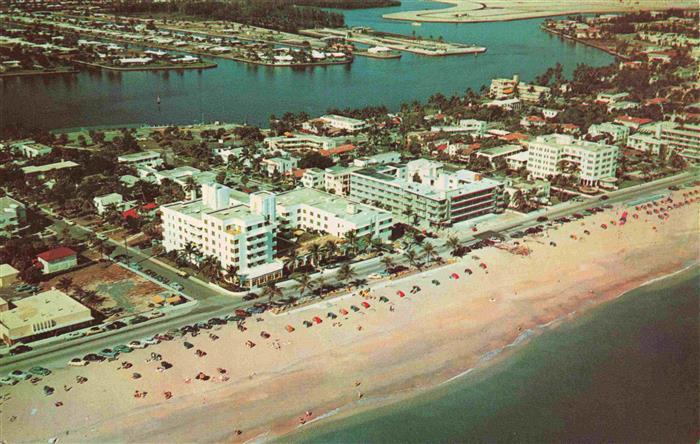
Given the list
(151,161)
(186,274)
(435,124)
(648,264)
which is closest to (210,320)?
(186,274)

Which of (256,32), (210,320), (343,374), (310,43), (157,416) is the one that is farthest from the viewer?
(256,32)

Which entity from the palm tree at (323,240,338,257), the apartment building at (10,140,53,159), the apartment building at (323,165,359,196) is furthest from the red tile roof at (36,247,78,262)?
the apartment building at (10,140,53,159)

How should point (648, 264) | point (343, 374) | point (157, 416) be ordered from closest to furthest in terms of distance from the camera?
point (157, 416), point (343, 374), point (648, 264)

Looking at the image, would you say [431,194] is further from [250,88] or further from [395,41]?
[395,41]

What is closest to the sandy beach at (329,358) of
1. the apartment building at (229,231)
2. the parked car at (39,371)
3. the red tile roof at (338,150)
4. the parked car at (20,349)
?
the parked car at (39,371)

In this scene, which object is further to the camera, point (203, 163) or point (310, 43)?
point (310, 43)

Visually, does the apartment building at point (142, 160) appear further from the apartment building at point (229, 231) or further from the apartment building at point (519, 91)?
the apartment building at point (519, 91)

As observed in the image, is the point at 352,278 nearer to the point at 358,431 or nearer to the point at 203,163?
the point at 358,431

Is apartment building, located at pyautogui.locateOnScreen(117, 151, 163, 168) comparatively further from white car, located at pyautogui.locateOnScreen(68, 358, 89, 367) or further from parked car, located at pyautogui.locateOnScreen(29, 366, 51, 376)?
parked car, located at pyautogui.locateOnScreen(29, 366, 51, 376)
